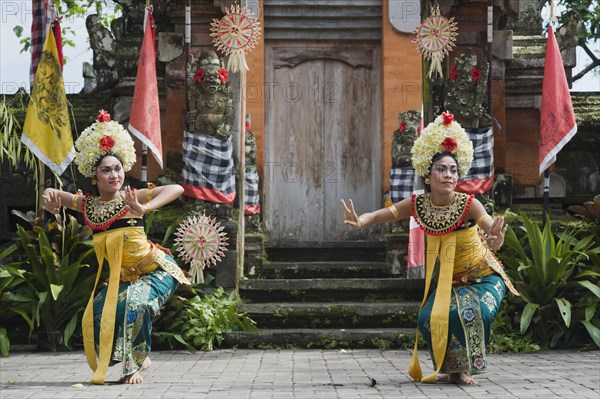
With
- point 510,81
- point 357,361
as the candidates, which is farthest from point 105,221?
point 510,81

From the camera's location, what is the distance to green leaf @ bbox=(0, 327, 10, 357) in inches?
358

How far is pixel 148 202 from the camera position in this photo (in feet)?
24.4

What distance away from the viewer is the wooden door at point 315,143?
14.6 meters

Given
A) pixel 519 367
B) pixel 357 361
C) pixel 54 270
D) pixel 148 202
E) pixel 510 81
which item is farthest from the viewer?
pixel 510 81

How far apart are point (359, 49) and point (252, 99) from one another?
181 cm

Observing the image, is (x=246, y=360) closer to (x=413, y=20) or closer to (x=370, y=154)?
(x=370, y=154)

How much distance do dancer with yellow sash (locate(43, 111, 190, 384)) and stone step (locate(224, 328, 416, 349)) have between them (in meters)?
2.15

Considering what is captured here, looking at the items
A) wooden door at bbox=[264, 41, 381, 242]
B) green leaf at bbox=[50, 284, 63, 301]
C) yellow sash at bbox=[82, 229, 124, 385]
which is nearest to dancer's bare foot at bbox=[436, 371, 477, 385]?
yellow sash at bbox=[82, 229, 124, 385]

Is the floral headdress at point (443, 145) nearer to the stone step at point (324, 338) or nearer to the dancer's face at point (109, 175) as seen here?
the dancer's face at point (109, 175)

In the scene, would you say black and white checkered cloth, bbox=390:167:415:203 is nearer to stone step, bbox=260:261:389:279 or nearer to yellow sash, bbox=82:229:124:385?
stone step, bbox=260:261:389:279

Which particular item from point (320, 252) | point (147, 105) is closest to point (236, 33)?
point (147, 105)

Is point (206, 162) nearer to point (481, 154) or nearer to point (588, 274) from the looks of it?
point (481, 154)

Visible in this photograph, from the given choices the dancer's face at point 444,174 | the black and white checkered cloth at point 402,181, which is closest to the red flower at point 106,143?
the dancer's face at point 444,174

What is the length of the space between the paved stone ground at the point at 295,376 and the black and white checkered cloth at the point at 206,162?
1.92 metres
